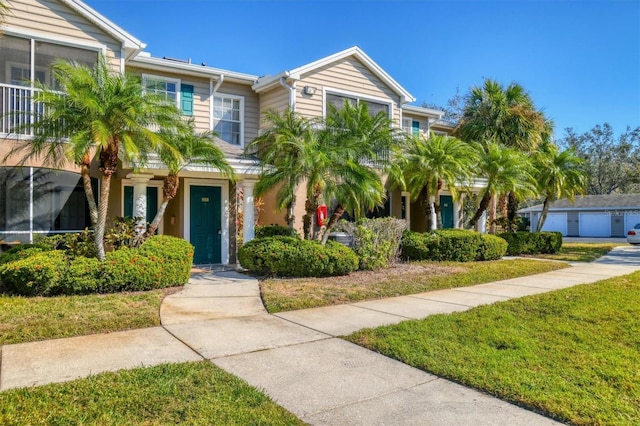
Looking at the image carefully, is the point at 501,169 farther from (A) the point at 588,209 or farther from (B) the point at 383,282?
(A) the point at 588,209

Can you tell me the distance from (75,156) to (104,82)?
1661mm

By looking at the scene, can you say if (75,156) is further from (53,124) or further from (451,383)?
(451,383)

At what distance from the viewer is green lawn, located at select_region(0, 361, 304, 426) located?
3516 millimetres

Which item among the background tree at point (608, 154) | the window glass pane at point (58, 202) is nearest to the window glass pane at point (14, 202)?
the window glass pane at point (58, 202)

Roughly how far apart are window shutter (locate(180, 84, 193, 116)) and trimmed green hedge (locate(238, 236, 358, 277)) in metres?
5.83

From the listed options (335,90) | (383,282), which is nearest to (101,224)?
(383,282)

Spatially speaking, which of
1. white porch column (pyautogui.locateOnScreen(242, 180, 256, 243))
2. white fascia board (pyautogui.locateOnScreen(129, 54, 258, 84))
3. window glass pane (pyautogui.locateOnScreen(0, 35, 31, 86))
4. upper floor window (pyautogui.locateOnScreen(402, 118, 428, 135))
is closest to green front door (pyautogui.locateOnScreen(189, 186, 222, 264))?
white porch column (pyautogui.locateOnScreen(242, 180, 256, 243))

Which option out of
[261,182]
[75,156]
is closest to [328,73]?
[261,182]

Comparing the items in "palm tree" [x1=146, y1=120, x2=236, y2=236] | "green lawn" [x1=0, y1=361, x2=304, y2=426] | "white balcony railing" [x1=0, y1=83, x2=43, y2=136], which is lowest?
"green lawn" [x1=0, y1=361, x2=304, y2=426]

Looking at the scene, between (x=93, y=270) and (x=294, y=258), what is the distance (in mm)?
4310

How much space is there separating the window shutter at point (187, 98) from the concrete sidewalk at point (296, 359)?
25.8ft

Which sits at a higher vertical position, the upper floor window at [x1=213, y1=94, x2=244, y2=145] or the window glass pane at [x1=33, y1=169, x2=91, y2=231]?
the upper floor window at [x1=213, y1=94, x2=244, y2=145]

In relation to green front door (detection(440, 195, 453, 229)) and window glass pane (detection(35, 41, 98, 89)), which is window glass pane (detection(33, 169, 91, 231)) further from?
green front door (detection(440, 195, 453, 229))

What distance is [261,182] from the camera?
11344 millimetres
